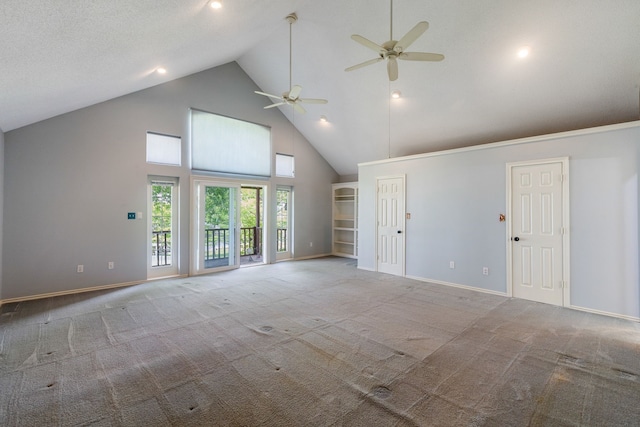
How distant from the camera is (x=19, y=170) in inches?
169

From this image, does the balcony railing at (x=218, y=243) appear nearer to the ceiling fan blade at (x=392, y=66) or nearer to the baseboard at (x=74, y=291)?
the baseboard at (x=74, y=291)

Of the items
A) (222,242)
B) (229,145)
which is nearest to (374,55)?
(229,145)

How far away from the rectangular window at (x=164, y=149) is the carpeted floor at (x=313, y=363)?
275 centimetres

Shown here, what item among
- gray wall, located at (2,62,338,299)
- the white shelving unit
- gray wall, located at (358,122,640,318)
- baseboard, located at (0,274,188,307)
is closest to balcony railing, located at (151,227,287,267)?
gray wall, located at (2,62,338,299)

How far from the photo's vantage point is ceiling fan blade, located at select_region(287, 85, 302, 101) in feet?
14.5

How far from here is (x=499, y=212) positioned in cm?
480

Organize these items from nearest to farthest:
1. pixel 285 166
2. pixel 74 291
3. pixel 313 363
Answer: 1. pixel 313 363
2. pixel 74 291
3. pixel 285 166

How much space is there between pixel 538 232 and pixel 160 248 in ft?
22.8

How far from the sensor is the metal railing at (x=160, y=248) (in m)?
5.71

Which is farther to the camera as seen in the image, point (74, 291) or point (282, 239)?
point (282, 239)

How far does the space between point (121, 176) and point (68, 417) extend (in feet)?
14.2

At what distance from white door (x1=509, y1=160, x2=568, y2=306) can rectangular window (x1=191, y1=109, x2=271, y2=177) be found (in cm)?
547

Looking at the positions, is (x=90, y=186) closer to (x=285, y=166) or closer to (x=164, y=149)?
(x=164, y=149)

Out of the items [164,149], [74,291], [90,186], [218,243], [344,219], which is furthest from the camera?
[344,219]
